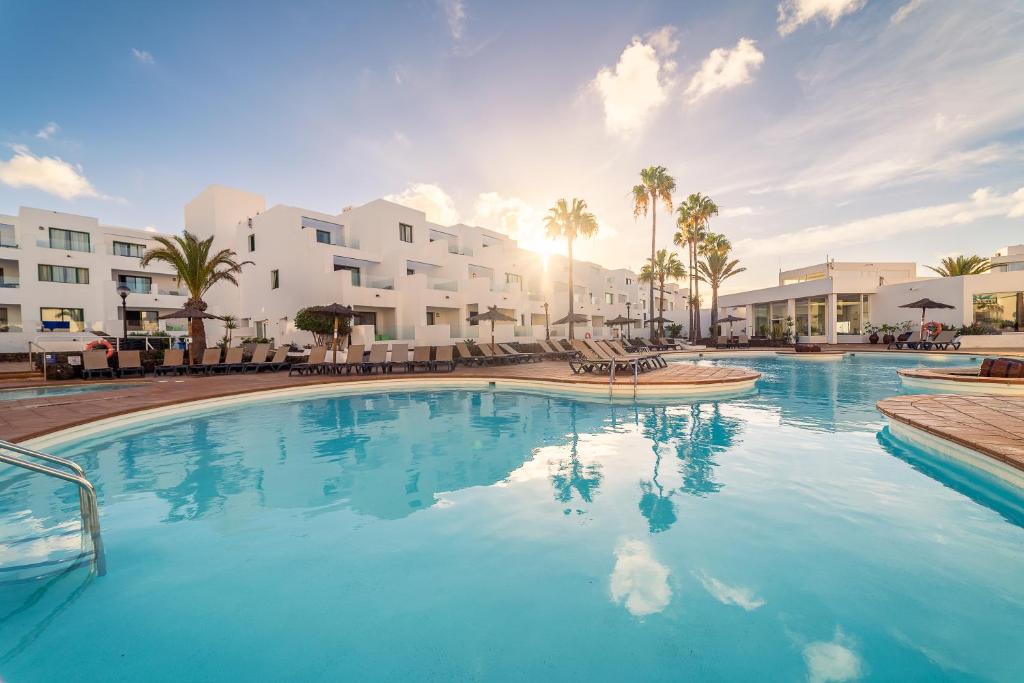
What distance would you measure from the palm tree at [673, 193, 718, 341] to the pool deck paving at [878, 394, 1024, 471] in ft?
87.1

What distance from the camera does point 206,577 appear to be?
10.3 ft

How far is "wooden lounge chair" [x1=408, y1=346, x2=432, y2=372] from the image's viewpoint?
1568cm

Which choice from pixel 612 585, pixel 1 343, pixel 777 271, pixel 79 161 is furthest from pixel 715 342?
pixel 1 343

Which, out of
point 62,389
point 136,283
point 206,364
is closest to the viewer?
point 62,389

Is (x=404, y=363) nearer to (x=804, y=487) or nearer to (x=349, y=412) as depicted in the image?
(x=349, y=412)

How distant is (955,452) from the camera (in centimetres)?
510

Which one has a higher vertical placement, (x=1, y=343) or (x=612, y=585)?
(x=1, y=343)

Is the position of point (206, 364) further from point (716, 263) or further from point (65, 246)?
point (716, 263)

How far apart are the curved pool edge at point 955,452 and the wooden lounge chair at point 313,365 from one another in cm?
1587

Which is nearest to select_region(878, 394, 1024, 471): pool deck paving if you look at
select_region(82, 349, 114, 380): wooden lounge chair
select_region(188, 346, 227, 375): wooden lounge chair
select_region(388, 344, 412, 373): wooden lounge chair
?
select_region(388, 344, 412, 373): wooden lounge chair

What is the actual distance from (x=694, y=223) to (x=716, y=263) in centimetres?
459

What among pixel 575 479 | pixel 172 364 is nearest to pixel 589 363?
pixel 575 479

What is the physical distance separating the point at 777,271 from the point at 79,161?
5910 cm

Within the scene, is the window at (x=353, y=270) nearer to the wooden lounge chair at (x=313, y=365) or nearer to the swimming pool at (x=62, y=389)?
the wooden lounge chair at (x=313, y=365)
